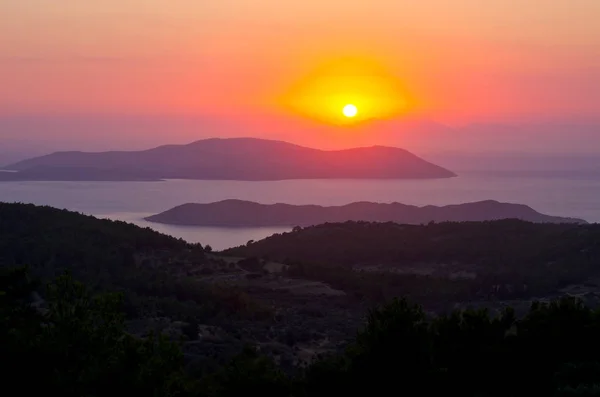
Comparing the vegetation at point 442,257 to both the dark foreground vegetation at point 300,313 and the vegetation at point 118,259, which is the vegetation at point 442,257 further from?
the vegetation at point 118,259

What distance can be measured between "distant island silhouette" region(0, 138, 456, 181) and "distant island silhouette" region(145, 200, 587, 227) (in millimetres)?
52694

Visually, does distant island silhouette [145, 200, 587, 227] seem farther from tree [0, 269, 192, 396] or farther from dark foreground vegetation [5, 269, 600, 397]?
tree [0, 269, 192, 396]

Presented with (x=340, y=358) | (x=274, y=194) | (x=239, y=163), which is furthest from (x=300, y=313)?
(x=239, y=163)

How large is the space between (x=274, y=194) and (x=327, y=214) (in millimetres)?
28115

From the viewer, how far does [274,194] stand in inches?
4345

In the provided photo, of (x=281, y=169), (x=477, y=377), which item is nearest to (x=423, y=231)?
(x=477, y=377)

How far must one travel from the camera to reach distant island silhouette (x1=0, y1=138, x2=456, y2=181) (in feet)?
455

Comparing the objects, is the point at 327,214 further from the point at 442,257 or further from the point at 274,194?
the point at 442,257

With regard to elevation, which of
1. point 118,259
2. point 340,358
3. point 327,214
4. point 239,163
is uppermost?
point 239,163

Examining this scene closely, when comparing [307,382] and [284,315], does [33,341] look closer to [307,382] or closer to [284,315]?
[307,382]

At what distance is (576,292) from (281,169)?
115995 millimetres

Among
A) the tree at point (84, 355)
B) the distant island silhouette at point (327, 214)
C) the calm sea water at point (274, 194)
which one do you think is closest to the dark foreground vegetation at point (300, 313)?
the tree at point (84, 355)


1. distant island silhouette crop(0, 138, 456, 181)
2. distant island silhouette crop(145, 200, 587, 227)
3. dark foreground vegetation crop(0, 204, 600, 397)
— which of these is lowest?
dark foreground vegetation crop(0, 204, 600, 397)

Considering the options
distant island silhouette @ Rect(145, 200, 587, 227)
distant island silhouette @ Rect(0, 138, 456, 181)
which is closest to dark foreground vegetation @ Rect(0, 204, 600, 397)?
distant island silhouette @ Rect(145, 200, 587, 227)
